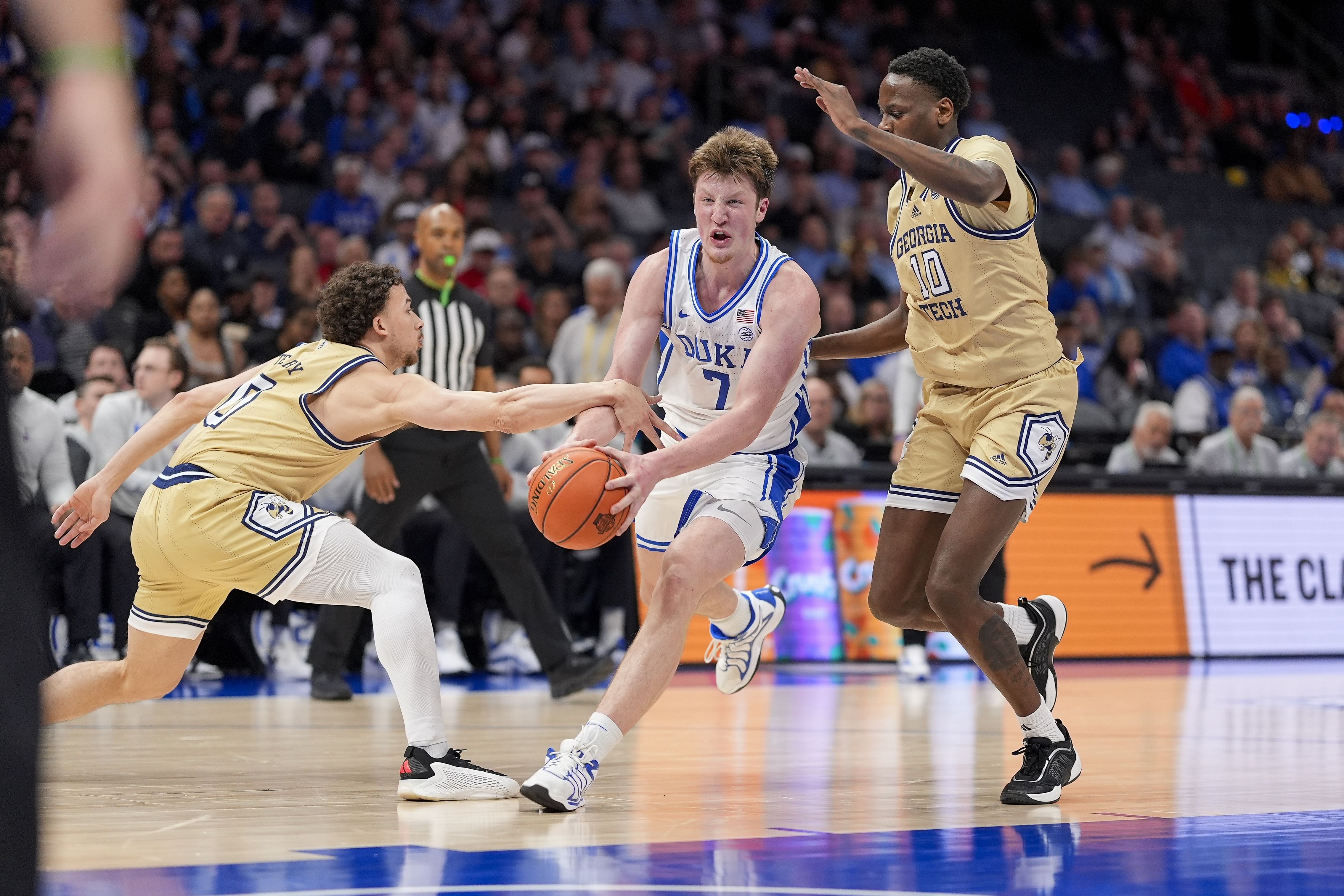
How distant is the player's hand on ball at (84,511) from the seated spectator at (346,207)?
7.85 metres

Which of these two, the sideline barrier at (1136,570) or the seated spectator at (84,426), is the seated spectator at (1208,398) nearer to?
the sideline barrier at (1136,570)

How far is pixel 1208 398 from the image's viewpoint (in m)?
14.0

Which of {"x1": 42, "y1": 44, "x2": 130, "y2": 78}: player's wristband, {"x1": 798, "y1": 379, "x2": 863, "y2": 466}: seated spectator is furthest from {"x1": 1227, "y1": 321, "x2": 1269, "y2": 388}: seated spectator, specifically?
{"x1": 42, "y1": 44, "x2": 130, "y2": 78}: player's wristband

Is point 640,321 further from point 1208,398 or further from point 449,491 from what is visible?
point 1208,398

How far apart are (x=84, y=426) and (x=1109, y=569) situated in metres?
6.75

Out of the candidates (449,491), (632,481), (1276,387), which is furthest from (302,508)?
(1276,387)

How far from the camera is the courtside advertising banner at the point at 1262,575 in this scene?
38.0 feet

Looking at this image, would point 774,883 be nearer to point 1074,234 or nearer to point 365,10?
point 365,10

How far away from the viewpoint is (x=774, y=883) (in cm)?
347

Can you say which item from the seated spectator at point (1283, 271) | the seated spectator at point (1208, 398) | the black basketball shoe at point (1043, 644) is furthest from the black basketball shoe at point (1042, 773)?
the seated spectator at point (1283, 271)

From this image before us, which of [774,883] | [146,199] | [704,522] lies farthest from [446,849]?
[146,199]

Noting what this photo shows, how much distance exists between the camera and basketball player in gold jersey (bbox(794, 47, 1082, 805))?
498cm

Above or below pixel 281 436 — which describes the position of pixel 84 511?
below

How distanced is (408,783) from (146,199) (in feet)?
24.2
